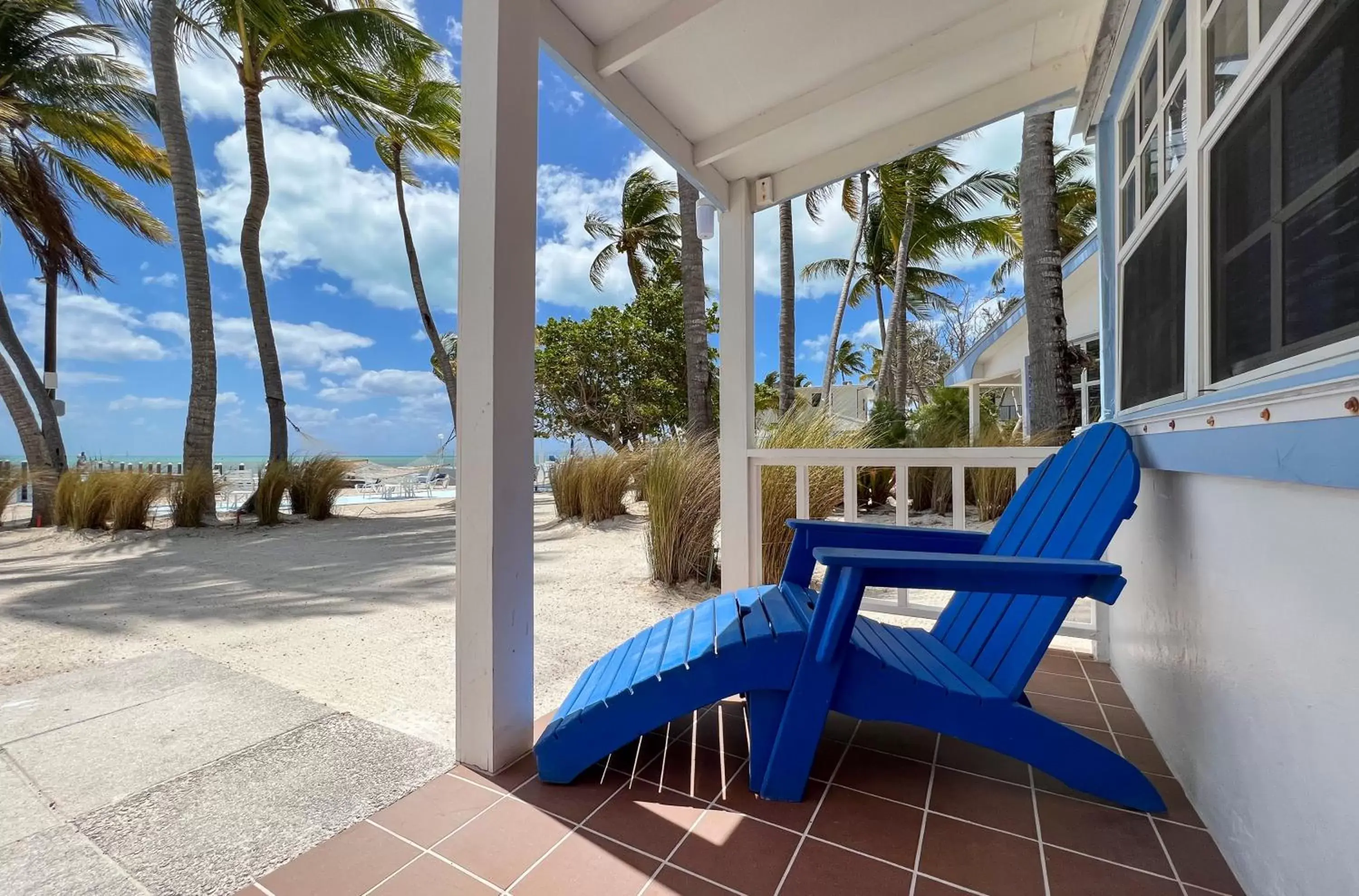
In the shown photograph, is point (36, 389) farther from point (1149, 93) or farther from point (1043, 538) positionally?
point (1149, 93)

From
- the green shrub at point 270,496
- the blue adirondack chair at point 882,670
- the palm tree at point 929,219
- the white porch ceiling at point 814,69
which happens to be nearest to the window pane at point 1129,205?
the white porch ceiling at point 814,69

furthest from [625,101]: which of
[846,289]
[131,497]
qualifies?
[846,289]

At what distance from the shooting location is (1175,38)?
6.09 feet

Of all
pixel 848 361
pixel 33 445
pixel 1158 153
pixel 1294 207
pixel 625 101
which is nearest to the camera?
pixel 1294 207

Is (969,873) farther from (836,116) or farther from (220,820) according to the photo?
(836,116)

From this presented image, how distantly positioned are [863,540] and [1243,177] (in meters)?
1.34

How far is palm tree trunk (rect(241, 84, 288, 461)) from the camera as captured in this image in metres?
8.88

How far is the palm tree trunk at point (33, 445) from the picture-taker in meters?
7.39

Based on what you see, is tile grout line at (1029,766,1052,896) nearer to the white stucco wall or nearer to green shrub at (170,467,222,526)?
the white stucco wall

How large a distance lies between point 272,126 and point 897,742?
1286cm

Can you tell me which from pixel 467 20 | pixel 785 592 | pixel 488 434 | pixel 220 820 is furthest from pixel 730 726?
pixel 467 20

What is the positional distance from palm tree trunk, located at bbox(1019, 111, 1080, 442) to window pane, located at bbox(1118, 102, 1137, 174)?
112 inches

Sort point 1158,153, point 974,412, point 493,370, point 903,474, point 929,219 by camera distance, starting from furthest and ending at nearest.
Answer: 1. point 929,219
2. point 974,412
3. point 903,474
4. point 1158,153
5. point 493,370

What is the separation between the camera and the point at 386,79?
10.1m
